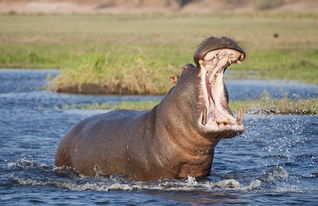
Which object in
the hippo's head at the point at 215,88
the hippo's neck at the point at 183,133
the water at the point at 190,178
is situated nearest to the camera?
the hippo's head at the point at 215,88

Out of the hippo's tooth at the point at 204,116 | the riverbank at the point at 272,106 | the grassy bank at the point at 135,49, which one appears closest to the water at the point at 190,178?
the riverbank at the point at 272,106

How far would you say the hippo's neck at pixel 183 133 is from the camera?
24.4ft

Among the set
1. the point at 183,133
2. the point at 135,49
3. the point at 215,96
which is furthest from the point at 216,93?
the point at 135,49

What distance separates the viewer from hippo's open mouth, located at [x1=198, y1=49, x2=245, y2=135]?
23.3ft

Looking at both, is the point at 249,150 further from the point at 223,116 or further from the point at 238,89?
the point at 238,89

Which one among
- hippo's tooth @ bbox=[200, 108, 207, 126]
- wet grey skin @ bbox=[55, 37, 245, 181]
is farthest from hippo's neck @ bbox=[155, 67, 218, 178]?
hippo's tooth @ bbox=[200, 108, 207, 126]

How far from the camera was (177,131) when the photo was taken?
7.57 m

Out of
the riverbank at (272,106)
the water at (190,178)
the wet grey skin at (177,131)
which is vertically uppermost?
the wet grey skin at (177,131)

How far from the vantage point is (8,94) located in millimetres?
19750

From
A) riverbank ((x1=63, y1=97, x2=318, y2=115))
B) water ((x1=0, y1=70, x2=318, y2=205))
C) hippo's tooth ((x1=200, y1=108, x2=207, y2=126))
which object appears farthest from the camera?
riverbank ((x1=63, y1=97, x2=318, y2=115))

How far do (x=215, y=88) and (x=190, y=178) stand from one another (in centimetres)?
100

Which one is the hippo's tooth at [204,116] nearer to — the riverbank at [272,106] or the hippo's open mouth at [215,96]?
the hippo's open mouth at [215,96]

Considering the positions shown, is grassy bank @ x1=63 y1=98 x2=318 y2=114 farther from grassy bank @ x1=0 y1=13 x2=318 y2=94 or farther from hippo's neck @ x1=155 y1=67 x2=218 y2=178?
hippo's neck @ x1=155 y1=67 x2=218 y2=178

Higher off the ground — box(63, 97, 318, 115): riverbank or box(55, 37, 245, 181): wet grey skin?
box(55, 37, 245, 181): wet grey skin
